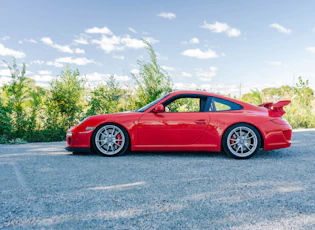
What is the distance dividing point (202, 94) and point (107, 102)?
4.65m

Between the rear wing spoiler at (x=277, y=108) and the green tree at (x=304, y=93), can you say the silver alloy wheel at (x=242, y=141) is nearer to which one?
the rear wing spoiler at (x=277, y=108)

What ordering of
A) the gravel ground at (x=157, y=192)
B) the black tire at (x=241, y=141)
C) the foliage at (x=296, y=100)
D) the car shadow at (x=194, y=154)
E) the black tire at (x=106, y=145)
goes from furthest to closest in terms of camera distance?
the foliage at (x=296, y=100) < the car shadow at (x=194, y=154) < the black tire at (x=106, y=145) < the black tire at (x=241, y=141) < the gravel ground at (x=157, y=192)

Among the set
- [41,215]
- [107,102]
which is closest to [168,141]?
[41,215]

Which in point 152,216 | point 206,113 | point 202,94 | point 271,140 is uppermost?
point 202,94

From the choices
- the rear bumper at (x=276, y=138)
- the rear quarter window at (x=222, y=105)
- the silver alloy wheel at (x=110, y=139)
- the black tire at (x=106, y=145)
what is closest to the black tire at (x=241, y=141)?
the rear bumper at (x=276, y=138)

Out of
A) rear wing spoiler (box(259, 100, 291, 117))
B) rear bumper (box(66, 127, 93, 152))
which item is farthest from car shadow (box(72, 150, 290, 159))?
rear wing spoiler (box(259, 100, 291, 117))

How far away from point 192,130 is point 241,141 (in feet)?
2.88

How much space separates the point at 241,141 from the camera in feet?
16.4

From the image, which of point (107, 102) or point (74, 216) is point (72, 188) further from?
point (107, 102)

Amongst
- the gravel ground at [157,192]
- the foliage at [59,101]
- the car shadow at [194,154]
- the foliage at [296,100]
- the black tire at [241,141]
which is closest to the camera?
the gravel ground at [157,192]

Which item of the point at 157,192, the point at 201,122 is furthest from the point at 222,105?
the point at 157,192

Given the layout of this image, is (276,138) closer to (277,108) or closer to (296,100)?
(277,108)

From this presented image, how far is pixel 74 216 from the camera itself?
8.02 feet

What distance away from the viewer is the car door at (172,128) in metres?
4.99
